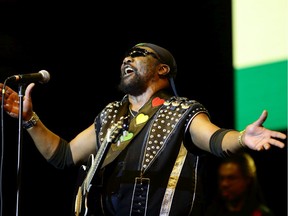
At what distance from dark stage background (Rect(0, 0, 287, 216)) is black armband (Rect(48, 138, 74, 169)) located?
930 mm

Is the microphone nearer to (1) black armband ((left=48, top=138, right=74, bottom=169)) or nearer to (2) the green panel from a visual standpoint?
(1) black armband ((left=48, top=138, right=74, bottom=169))

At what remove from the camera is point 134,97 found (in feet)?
11.1

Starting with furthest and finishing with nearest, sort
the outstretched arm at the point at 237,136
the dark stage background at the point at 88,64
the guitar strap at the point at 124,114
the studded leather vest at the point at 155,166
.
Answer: the dark stage background at the point at 88,64 < the guitar strap at the point at 124,114 < the studded leather vest at the point at 155,166 < the outstretched arm at the point at 237,136

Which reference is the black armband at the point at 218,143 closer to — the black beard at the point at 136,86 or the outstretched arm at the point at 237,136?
the outstretched arm at the point at 237,136

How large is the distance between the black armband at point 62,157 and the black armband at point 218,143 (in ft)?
3.38

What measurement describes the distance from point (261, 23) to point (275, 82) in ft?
1.49

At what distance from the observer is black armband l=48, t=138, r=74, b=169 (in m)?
3.52

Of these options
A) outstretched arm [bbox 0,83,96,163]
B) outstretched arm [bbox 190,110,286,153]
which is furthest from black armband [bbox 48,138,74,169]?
outstretched arm [bbox 190,110,286,153]

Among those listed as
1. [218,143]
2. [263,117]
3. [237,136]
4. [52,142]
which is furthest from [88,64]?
[263,117]

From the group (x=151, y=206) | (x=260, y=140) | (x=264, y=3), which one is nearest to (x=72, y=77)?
(x=264, y=3)

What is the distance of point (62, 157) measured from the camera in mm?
3527

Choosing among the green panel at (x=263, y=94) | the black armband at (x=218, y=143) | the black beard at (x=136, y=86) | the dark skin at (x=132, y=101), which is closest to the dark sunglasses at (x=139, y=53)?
the dark skin at (x=132, y=101)

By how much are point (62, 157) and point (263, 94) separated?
1.47m

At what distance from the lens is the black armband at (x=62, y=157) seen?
352 cm
